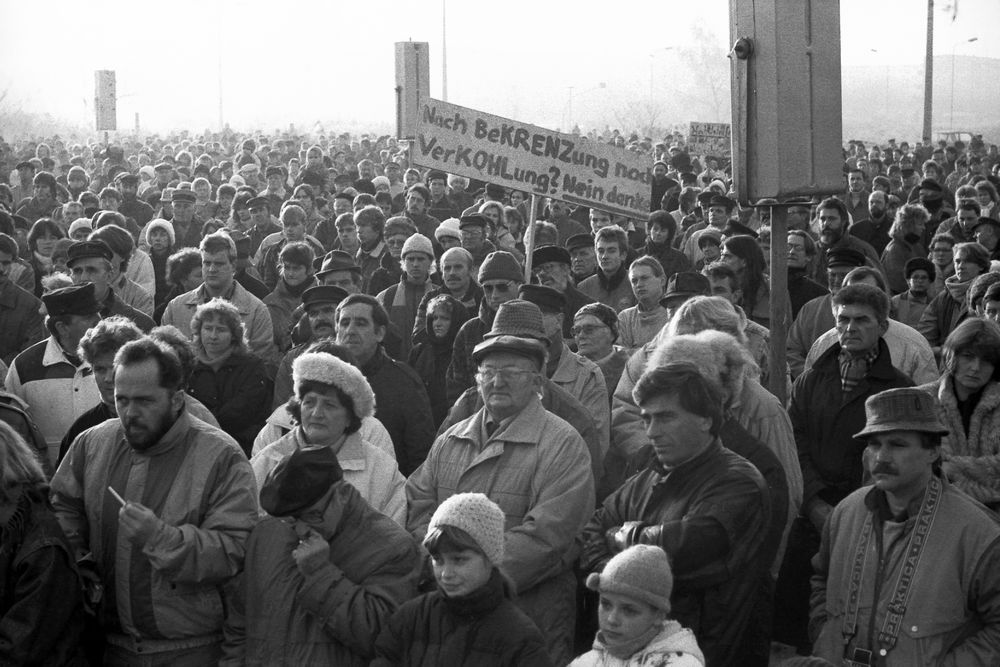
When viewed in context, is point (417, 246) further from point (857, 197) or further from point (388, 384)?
point (857, 197)

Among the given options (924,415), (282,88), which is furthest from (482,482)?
(282,88)

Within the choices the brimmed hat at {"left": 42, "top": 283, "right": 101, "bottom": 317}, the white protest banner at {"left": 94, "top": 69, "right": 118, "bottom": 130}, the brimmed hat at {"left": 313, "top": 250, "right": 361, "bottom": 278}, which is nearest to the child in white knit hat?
the brimmed hat at {"left": 42, "top": 283, "right": 101, "bottom": 317}

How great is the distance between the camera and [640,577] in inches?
166

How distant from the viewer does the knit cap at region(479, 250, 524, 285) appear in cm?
858

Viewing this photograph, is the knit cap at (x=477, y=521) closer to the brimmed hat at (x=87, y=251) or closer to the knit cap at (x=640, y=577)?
the knit cap at (x=640, y=577)

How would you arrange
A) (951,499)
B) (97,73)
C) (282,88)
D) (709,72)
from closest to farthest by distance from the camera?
(951,499), (97,73), (709,72), (282,88)

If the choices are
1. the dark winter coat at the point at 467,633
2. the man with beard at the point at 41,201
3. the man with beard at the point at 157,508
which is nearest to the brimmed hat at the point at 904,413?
the dark winter coat at the point at 467,633

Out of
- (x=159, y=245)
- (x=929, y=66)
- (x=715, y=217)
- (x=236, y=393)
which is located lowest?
(x=236, y=393)

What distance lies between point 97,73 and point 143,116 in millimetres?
123627

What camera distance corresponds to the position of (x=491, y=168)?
938 centimetres

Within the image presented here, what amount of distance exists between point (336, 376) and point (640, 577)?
179 centimetres

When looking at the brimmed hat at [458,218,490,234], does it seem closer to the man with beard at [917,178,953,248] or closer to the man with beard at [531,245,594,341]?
the man with beard at [531,245,594,341]

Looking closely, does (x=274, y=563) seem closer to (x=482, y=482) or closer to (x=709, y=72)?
(x=482, y=482)

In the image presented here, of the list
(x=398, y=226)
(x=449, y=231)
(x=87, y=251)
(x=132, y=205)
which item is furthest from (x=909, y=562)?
(x=132, y=205)
